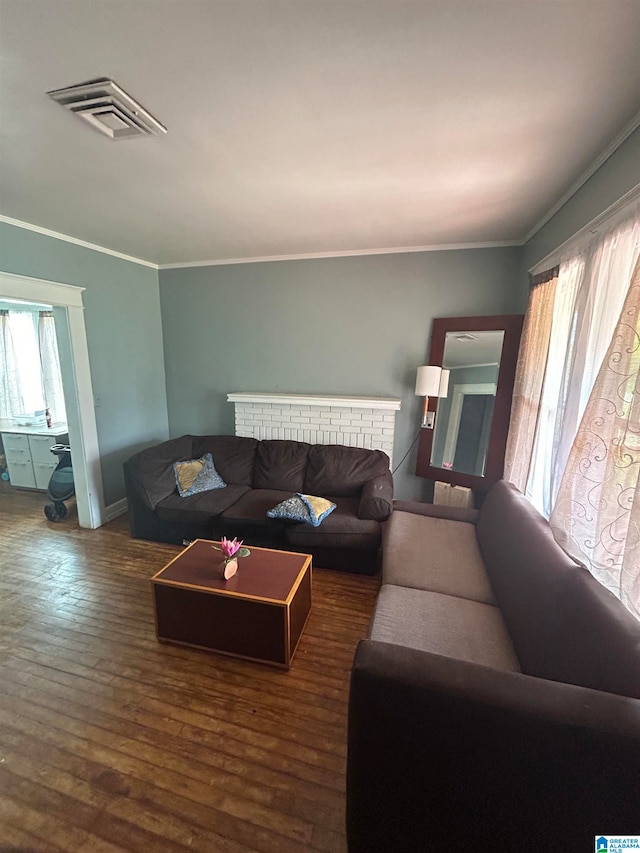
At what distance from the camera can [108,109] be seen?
4.38 feet

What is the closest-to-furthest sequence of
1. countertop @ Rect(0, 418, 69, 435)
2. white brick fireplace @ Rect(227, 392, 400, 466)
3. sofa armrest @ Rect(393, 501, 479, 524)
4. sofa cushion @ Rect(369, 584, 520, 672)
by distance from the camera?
sofa cushion @ Rect(369, 584, 520, 672) < sofa armrest @ Rect(393, 501, 479, 524) < white brick fireplace @ Rect(227, 392, 400, 466) < countertop @ Rect(0, 418, 69, 435)

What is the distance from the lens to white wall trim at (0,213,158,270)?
99.8 inches

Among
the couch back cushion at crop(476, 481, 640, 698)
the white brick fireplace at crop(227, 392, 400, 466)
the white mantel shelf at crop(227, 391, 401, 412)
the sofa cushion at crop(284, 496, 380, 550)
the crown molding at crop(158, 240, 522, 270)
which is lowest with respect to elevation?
the sofa cushion at crop(284, 496, 380, 550)

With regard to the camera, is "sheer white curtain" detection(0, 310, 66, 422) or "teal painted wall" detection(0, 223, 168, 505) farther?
"sheer white curtain" detection(0, 310, 66, 422)

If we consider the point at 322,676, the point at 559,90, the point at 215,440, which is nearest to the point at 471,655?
the point at 322,676

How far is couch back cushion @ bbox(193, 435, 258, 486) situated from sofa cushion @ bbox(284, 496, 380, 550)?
0.97 metres

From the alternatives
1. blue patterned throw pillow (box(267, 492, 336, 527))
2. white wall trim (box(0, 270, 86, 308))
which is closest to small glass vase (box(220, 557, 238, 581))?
blue patterned throw pillow (box(267, 492, 336, 527))

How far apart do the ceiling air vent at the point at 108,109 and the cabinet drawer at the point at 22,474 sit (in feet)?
13.4

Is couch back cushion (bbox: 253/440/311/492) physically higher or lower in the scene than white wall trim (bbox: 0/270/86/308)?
lower

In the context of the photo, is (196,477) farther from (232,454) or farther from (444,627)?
(444,627)

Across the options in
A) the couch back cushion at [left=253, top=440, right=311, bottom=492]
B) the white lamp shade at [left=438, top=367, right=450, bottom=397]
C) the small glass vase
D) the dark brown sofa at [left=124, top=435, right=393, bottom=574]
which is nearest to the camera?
the small glass vase

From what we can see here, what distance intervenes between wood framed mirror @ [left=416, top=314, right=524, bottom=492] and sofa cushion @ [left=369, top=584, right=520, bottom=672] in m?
1.51

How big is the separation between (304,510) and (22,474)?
12.5ft

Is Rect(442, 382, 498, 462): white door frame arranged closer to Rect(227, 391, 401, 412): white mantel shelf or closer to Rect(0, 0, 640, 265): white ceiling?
Rect(227, 391, 401, 412): white mantel shelf
